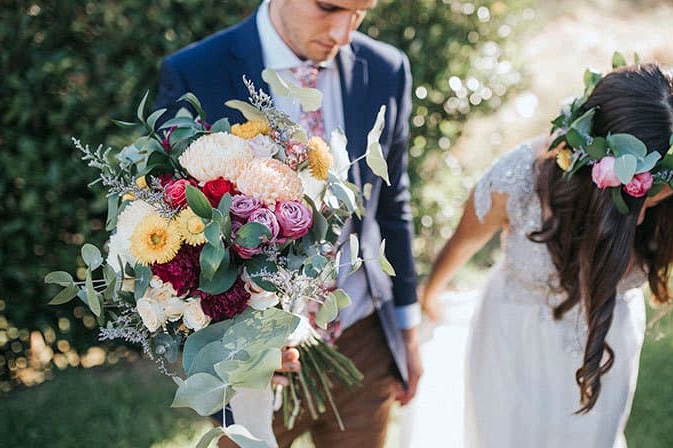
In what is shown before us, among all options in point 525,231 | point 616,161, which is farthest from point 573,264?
point 616,161

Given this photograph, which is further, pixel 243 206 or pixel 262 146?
pixel 262 146

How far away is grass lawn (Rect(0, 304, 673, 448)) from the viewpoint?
12.6ft

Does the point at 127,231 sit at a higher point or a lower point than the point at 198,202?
lower

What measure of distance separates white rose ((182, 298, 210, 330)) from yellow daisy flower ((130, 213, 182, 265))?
0.39 ft

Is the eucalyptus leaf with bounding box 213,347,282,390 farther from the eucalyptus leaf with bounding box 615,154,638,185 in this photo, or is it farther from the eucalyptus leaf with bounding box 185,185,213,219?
the eucalyptus leaf with bounding box 615,154,638,185

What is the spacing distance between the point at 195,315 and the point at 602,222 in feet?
4.29

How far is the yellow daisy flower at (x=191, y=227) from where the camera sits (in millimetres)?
1551

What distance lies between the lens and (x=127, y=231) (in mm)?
1644

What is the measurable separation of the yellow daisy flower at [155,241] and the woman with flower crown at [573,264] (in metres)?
1.27

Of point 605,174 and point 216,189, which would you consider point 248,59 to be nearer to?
point 216,189

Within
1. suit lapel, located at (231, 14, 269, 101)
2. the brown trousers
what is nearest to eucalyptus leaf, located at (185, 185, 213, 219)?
suit lapel, located at (231, 14, 269, 101)

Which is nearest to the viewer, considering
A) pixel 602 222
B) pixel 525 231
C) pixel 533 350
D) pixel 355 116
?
pixel 602 222

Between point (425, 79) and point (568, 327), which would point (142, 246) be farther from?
point (425, 79)

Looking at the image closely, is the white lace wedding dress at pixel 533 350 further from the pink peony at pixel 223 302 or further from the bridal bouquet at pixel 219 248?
the pink peony at pixel 223 302
